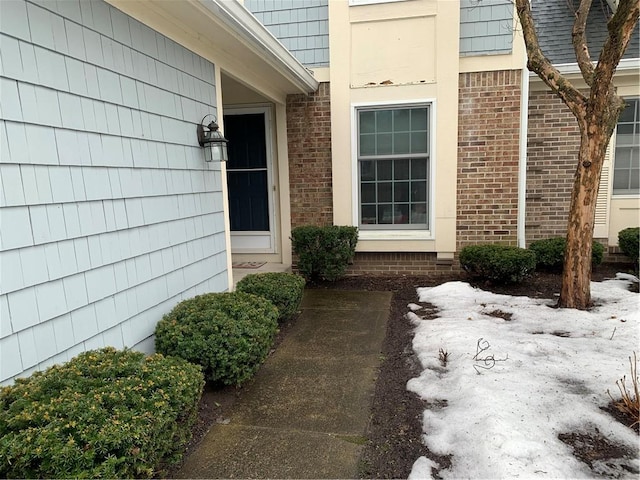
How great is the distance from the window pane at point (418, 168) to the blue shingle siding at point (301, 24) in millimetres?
2015

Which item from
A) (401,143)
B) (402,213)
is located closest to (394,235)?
(402,213)

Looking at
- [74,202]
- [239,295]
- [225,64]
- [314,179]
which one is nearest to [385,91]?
[314,179]

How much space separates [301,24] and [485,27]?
105 inches

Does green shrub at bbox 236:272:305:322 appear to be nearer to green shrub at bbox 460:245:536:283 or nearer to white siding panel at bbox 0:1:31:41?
green shrub at bbox 460:245:536:283

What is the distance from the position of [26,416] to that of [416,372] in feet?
8.67

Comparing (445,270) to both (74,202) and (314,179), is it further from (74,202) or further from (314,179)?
(74,202)

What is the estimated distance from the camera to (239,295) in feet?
12.4

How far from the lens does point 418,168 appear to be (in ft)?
20.9

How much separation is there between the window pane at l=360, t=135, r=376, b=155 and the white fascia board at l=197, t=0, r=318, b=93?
1247 millimetres

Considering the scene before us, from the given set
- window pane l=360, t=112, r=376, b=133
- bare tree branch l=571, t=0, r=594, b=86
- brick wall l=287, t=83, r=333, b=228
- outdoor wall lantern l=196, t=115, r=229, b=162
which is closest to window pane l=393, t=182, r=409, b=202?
window pane l=360, t=112, r=376, b=133

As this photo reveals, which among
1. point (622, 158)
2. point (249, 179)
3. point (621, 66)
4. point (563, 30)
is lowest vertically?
point (249, 179)

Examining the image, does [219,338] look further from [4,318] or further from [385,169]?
[385,169]

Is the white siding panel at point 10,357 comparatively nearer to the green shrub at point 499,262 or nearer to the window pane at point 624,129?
the green shrub at point 499,262

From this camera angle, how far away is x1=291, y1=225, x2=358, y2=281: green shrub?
6.19 metres
